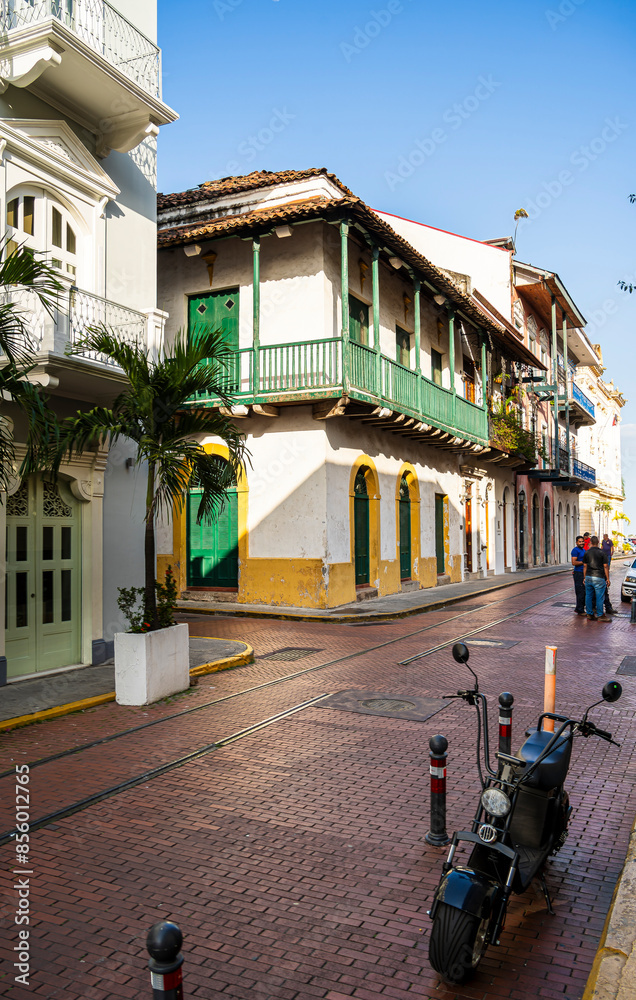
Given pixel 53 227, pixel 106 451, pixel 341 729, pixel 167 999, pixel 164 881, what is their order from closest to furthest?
→ pixel 167 999 < pixel 164 881 < pixel 341 729 < pixel 53 227 < pixel 106 451

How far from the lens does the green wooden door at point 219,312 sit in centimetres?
1838

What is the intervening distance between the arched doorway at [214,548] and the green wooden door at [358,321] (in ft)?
15.0

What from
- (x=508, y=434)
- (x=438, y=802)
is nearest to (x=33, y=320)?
(x=438, y=802)

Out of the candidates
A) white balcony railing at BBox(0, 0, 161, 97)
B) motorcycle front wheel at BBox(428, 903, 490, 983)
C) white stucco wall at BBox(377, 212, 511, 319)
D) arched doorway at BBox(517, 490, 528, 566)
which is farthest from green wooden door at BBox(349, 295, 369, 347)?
arched doorway at BBox(517, 490, 528, 566)

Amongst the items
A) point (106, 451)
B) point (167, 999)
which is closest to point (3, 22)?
point (106, 451)

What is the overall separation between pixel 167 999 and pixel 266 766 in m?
4.16

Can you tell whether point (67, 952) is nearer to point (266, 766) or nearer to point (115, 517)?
point (266, 766)

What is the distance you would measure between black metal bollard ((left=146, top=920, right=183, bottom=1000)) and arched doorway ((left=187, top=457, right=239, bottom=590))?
1600cm

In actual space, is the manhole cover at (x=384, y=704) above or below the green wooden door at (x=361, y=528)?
below

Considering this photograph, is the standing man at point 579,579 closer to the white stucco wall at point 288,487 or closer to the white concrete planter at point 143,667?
the white stucco wall at point 288,487

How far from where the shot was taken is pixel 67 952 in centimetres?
366

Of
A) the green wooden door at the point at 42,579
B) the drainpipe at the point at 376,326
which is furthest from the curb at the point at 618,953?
the drainpipe at the point at 376,326

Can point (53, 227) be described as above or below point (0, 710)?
above

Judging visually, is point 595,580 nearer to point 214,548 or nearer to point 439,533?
point 439,533
